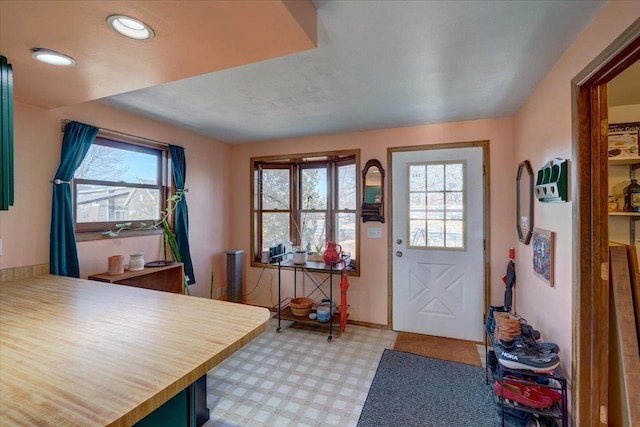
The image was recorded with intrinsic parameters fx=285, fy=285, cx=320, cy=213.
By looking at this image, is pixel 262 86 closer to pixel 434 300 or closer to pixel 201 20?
pixel 201 20

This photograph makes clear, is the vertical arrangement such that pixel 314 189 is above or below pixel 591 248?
above

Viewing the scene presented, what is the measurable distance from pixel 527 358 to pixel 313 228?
8.90 feet

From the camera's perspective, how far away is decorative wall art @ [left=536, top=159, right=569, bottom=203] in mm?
1668

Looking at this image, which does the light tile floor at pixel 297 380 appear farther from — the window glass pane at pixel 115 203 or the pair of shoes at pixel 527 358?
the window glass pane at pixel 115 203

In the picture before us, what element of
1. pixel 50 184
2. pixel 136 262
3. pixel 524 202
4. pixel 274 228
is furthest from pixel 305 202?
pixel 50 184

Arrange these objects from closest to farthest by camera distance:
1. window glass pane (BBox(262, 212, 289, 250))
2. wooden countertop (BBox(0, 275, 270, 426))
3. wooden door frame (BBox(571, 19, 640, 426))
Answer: wooden countertop (BBox(0, 275, 270, 426)) → wooden door frame (BBox(571, 19, 640, 426)) → window glass pane (BBox(262, 212, 289, 250))

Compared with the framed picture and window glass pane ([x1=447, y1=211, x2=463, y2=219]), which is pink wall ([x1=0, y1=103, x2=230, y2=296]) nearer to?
window glass pane ([x1=447, y1=211, x2=463, y2=219])

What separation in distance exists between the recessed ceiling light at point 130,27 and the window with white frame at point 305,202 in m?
2.51

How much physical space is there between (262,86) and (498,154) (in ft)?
8.01

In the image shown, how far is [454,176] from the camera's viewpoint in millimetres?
3094

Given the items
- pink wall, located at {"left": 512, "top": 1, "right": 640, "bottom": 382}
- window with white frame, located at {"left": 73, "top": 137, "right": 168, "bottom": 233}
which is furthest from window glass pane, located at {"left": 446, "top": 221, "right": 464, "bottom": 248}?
window with white frame, located at {"left": 73, "top": 137, "right": 168, "bottom": 233}

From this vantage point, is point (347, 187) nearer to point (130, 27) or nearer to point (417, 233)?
point (417, 233)

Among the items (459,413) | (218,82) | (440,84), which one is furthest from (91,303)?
(440,84)

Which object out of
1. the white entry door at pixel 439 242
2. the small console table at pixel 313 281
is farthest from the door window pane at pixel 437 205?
the small console table at pixel 313 281
